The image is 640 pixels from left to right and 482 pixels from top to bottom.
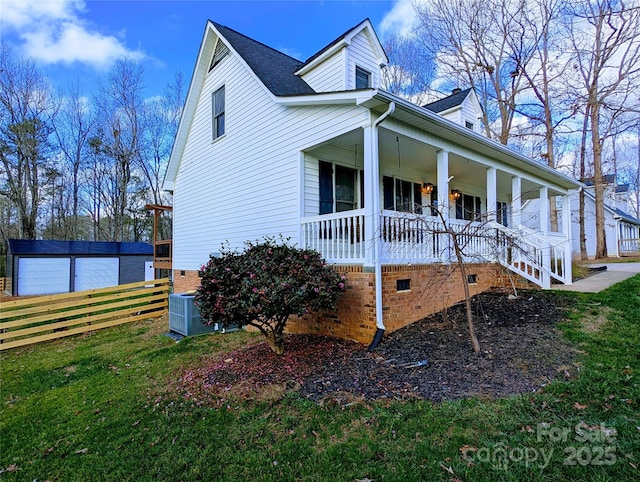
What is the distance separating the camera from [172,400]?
13.4ft

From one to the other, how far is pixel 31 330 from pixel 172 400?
6120 mm

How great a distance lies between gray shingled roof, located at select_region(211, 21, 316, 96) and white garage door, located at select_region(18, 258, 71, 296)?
53.4 ft

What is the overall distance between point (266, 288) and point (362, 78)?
22.3ft

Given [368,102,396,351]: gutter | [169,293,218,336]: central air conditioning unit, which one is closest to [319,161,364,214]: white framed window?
[368,102,396,351]: gutter

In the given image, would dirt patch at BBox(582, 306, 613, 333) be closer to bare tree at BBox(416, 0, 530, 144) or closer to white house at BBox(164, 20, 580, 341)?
white house at BBox(164, 20, 580, 341)

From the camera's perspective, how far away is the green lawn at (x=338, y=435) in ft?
8.18

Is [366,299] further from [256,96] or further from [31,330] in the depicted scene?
[31,330]

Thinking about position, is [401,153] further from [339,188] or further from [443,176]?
[339,188]

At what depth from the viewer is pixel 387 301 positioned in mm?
5535

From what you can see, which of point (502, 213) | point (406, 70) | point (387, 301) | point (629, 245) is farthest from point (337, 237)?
point (629, 245)

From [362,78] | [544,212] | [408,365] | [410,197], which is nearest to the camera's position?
[408,365]

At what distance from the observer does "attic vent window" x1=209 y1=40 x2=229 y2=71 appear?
964 centimetres

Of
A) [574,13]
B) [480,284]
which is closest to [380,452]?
[480,284]

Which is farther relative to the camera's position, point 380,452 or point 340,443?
point 340,443
